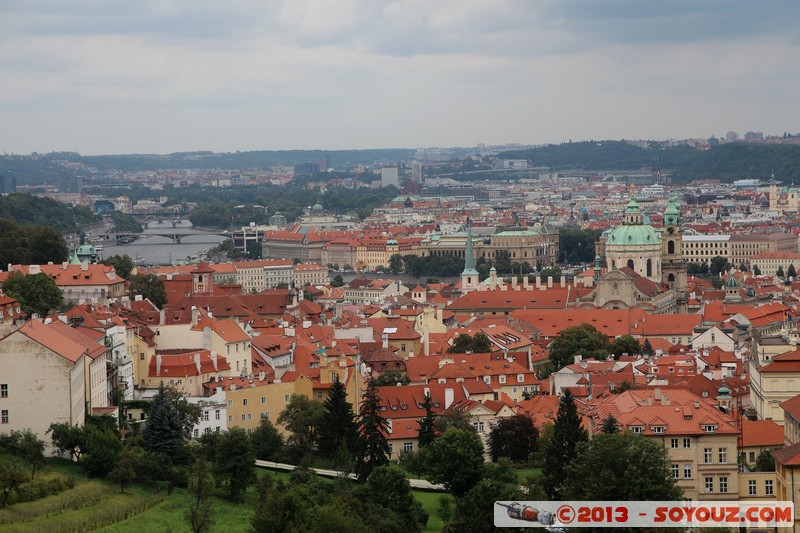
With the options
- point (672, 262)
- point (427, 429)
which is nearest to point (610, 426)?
point (427, 429)

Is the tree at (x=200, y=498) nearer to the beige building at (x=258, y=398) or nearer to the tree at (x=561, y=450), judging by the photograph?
the tree at (x=561, y=450)

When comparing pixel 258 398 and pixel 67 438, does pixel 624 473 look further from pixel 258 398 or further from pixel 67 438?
pixel 258 398

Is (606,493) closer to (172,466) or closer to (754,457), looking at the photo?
(754,457)

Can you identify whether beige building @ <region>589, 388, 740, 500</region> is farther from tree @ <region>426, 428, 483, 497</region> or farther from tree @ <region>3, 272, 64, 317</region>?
tree @ <region>3, 272, 64, 317</region>

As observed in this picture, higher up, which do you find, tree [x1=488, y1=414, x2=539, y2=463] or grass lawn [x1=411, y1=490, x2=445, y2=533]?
tree [x1=488, y1=414, x2=539, y2=463]

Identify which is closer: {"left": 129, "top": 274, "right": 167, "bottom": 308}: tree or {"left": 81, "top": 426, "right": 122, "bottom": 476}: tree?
{"left": 81, "top": 426, "right": 122, "bottom": 476}: tree

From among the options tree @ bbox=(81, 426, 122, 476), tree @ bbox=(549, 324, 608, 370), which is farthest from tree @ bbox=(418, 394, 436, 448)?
tree @ bbox=(549, 324, 608, 370)

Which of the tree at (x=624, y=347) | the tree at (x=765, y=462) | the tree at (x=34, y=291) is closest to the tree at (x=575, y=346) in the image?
the tree at (x=624, y=347)

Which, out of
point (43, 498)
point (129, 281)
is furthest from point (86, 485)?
point (129, 281)
